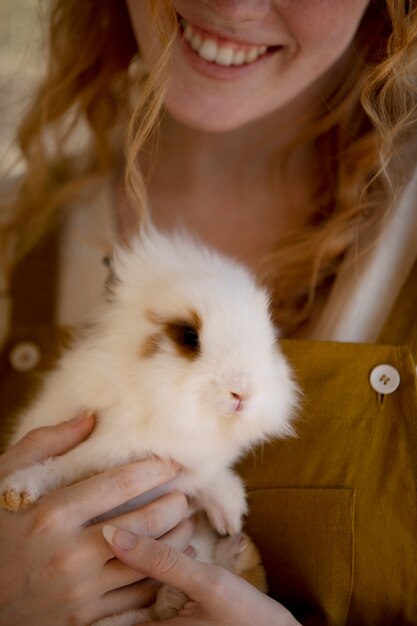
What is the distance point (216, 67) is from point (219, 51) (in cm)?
3

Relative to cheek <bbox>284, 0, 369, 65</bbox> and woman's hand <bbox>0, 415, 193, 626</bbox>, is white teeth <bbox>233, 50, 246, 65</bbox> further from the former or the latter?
woman's hand <bbox>0, 415, 193, 626</bbox>

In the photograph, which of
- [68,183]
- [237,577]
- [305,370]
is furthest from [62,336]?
[237,577]

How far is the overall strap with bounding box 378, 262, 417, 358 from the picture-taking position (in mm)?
1199

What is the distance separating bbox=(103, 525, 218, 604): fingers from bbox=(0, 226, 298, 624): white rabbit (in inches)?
5.0

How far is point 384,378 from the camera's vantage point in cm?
112

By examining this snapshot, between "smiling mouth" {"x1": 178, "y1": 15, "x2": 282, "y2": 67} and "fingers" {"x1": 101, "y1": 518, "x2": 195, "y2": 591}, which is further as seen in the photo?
"smiling mouth" {"x1": 178, "y1": 15, "x2": 282, "y2": 67}

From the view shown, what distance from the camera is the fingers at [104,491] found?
0.98m

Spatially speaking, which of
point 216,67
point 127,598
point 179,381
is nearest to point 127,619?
point 127,598

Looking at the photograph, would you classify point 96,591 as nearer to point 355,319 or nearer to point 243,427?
point 243,427

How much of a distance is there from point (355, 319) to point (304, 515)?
38 cm

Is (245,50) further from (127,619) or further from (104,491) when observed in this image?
(127,619)

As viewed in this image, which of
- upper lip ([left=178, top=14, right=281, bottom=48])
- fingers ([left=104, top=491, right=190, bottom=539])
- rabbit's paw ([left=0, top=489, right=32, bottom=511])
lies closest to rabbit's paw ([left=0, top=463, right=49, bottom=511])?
rabbit's paw ([left=0, top=489, right=32, bottom=511])

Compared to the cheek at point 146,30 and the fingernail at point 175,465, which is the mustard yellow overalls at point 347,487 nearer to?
the fingernail at point 175,465

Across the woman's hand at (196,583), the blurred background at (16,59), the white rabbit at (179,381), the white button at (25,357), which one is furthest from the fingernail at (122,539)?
the blurred background at (16,59)
